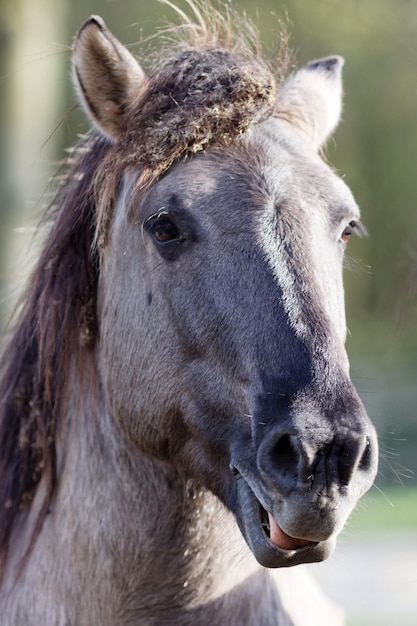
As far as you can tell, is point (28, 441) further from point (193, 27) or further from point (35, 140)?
point (35, 140)

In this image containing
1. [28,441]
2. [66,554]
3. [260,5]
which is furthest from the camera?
[260,5]

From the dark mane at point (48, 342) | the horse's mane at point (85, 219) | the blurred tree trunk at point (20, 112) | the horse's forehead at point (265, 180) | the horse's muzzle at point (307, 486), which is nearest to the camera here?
the horse's muzzle at point (307, 486)

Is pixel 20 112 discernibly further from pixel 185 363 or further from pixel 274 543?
pixel 274 543

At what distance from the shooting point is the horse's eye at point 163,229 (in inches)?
117

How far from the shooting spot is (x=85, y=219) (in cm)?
343

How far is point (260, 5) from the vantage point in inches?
682

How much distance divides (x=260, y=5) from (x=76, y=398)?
15.3m

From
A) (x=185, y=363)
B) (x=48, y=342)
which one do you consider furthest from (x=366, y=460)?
(x=48, y=342)

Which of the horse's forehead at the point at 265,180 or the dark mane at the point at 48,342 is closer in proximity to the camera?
the horse's forehead at the point at 265,180

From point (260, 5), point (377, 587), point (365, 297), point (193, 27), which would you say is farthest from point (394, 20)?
point (193, 27)

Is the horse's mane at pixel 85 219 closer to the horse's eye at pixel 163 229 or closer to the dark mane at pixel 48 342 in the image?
the dark mane at pixel 48 342

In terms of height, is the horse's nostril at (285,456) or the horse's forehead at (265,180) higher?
the horse's forehead at (265,180)

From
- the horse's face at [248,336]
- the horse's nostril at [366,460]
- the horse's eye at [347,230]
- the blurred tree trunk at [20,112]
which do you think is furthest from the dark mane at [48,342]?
the blurred tree trunk at [20,112]

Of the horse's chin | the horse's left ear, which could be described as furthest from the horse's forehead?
the horse's chin
